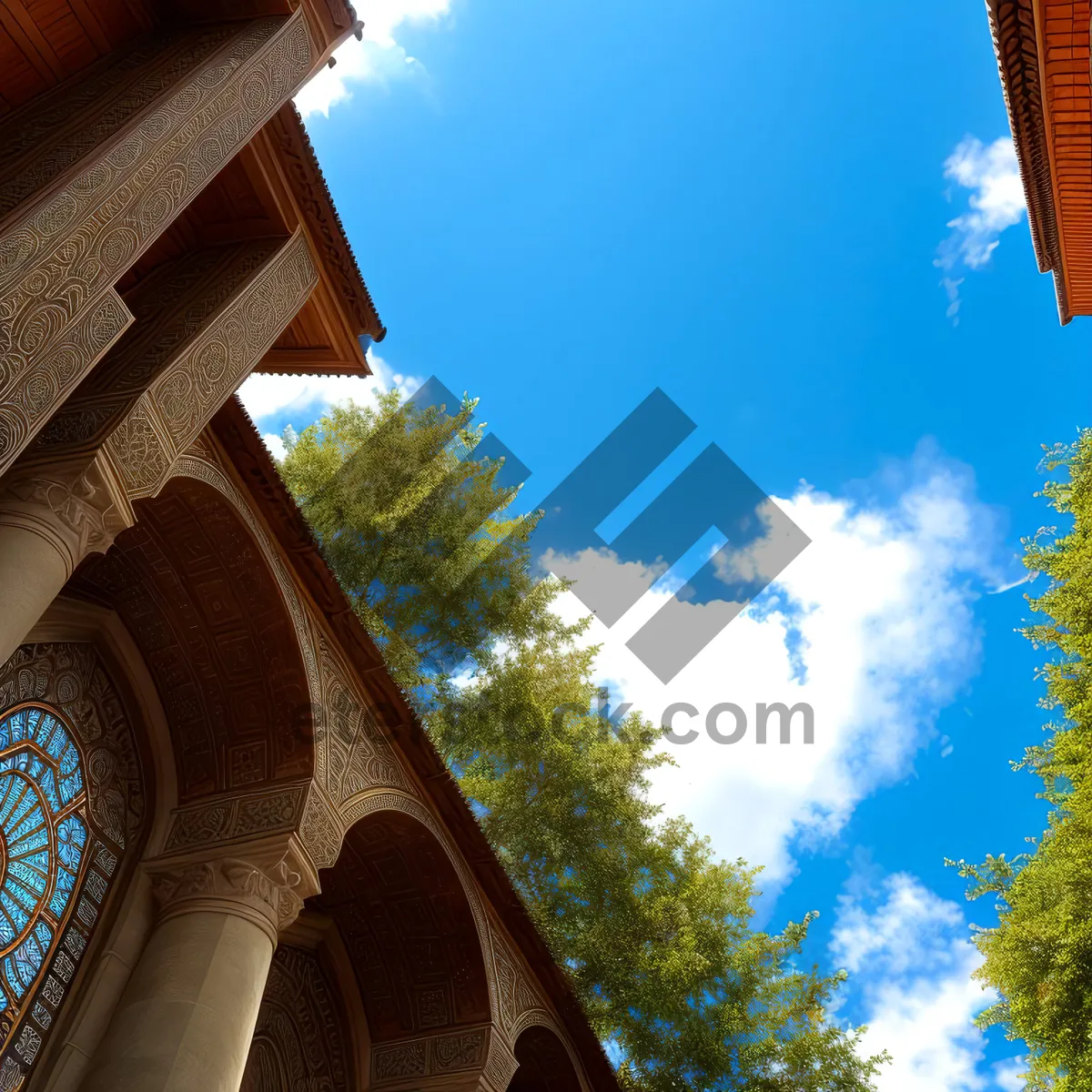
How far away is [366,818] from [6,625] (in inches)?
157

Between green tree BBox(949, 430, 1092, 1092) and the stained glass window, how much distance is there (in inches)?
403

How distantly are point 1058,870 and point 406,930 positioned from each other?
8066 millimetres

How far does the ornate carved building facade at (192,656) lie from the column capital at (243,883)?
2 centimetres

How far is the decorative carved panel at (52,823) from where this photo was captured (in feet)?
16.9

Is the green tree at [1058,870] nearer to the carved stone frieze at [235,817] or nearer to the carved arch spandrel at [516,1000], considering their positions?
the carved arch spandrel at [516,1000]

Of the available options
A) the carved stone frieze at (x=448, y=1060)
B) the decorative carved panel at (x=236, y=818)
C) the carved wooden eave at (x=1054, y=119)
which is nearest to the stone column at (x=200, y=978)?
the decorative carved panel at (x=236, y=818)

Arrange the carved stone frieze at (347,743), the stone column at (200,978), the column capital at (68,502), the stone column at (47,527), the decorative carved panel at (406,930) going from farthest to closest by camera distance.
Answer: the decorative carved panel at (406,930) < the carved stone frieze at (347,743) < the stone column at (200,978) < the column capital at (68,502) < the stone column at (47,527)

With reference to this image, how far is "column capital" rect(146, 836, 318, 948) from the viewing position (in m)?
5.60

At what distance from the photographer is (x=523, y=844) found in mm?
12062

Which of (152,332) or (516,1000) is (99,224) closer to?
(152,332)

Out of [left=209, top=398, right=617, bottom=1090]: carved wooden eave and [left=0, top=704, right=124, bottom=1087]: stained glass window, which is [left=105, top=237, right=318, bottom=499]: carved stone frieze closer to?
[left=209, top=398, right=617, bottom=1090]: carved wooden eave

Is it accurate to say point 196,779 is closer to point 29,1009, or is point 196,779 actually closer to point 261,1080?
point 29,1009

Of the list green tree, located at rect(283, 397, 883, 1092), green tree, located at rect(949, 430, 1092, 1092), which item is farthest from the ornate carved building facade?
green tree, located at rect(949, 430, 1092, 1092)

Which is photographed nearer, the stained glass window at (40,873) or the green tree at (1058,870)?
the stained glass window at (40,873)
